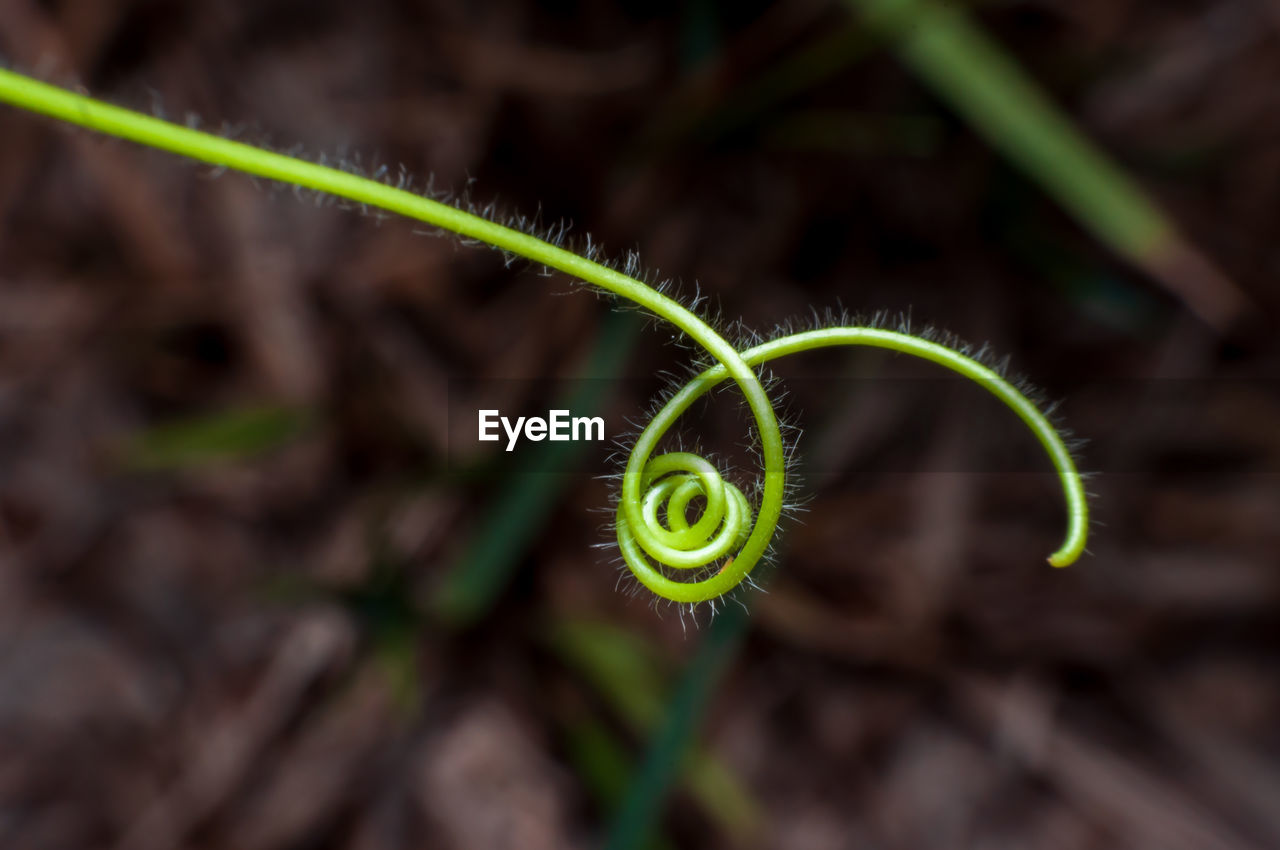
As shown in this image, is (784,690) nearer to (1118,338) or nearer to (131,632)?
(1118,338)

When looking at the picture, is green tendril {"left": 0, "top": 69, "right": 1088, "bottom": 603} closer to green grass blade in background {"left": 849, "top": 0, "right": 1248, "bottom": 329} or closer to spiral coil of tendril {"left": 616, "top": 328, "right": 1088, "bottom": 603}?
spiral coil of tendril {"left": 616, "top": 328, "right": 1088, "bottom": 603}

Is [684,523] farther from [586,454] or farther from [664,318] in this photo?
[586,454]

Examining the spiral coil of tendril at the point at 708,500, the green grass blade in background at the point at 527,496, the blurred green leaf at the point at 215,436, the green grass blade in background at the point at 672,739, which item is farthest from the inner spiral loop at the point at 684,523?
the blurred green leaf at the point at 215,436

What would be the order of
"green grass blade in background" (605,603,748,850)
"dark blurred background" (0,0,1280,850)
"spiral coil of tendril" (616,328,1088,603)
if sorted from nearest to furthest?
"spiral coil of tendril" (616,328,1088,603) < "green grass blade in background" (605,603,748,850) < "dark blurred background" (0,0,1280,850)

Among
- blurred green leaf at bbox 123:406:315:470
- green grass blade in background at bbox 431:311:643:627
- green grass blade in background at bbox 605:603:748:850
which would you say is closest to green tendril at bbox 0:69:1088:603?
green grass blade in background at bbox 605:603:748:850

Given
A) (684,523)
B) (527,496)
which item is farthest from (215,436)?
(684,523)

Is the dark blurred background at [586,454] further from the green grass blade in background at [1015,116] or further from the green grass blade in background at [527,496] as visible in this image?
the green grass blade in background at [1015,116]

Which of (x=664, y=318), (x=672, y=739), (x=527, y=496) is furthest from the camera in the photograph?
(x=527, y=496)

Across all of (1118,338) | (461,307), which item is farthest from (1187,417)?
(461,307)
